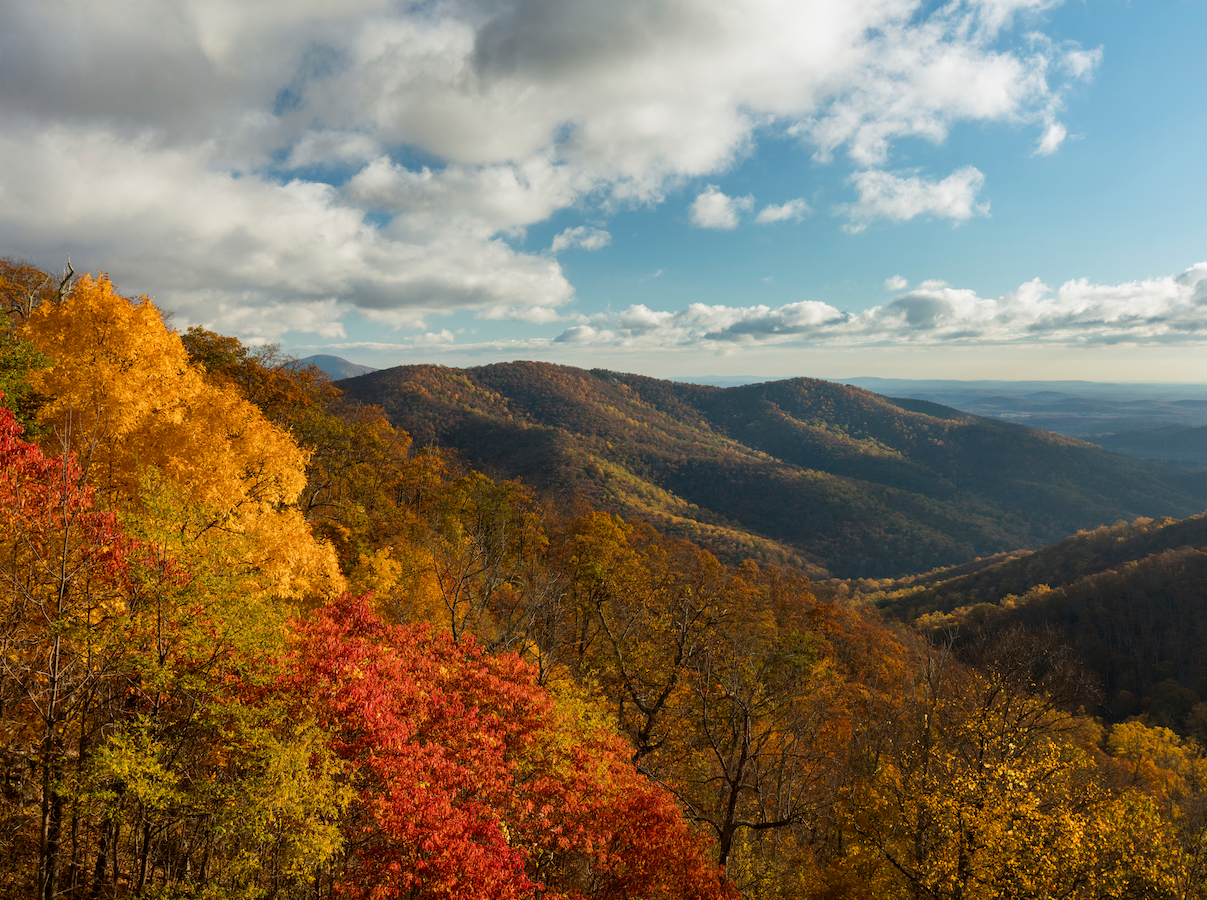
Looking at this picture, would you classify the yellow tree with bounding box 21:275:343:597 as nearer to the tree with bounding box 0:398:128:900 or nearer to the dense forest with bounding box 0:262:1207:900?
the dense forest with bounding box 0:262:1207:900

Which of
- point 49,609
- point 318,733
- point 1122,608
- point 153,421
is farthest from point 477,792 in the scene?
point 1122,608

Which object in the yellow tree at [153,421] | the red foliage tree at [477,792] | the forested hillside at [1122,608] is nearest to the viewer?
the red foliage tree at [477,792]

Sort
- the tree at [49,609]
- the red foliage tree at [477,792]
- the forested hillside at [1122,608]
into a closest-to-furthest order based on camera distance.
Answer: the tree at [49,609], the red foliage tree at [477,792], the forested hillside at [1122,608]

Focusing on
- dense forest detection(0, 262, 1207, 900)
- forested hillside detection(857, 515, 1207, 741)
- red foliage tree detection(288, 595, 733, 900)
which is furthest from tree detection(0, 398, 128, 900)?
forested hillside detection(857, 515, 1207, 741)

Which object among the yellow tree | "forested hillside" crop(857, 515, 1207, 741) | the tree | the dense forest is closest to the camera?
the tree

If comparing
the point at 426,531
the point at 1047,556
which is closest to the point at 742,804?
the point at 426,531

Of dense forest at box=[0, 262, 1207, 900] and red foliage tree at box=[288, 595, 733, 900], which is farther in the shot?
red foliage tree at box=[288, 595, 733, 900]

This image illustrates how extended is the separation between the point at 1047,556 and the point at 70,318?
669ft

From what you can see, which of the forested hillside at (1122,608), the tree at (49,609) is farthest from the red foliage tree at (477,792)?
the forested hillside at (1122,608)

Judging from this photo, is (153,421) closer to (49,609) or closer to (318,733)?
(49,609)

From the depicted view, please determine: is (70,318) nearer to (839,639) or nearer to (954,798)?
(954,798)

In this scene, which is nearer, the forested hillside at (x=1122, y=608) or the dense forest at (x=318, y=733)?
the dense forest at (x=318, y=733)

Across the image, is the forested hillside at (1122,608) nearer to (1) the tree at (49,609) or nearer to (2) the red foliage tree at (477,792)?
(2) the red foliage tree at (477,792)

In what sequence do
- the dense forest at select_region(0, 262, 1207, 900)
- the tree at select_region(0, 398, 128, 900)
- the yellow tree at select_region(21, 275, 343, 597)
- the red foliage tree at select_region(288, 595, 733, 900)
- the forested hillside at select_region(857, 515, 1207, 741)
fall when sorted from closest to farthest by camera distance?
the tree at select_region(0, 398, 128, 900), the dense forest at select_region(0, 262, 1207, 900), the red foliage tree at select_region(288, 595, 733, 900), the yellow tree at select_region(21, 275, 343, 597), the forested hillside at select_region(857, 515, 1207, 741)
